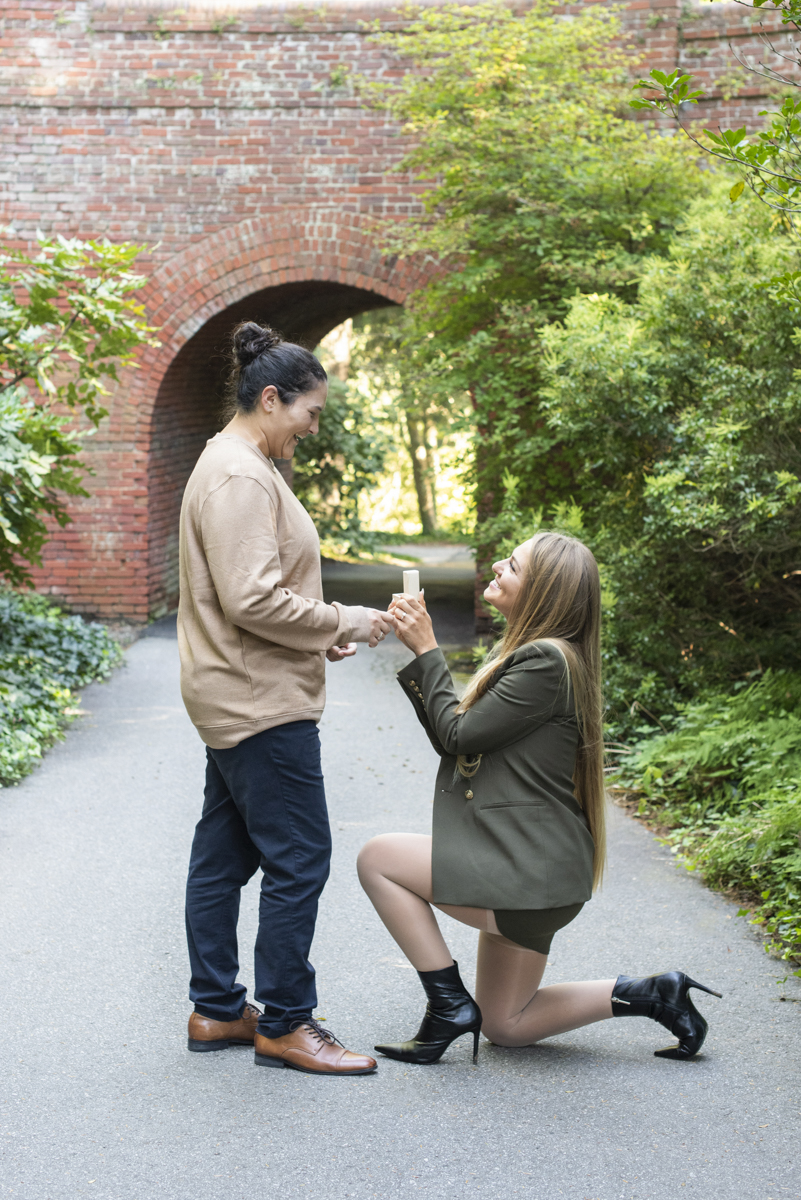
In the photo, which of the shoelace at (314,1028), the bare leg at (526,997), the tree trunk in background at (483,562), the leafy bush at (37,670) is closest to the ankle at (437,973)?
the bare leg at (526,997)

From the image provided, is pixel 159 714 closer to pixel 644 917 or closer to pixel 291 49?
pixel 644 917

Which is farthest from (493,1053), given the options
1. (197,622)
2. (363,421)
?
(363,421)

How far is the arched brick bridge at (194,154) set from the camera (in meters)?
10.6

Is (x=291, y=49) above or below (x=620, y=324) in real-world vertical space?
above

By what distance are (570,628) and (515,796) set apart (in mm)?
484

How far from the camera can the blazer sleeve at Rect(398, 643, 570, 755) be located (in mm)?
2885

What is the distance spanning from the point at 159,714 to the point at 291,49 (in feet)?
22.3

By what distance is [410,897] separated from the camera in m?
3.05

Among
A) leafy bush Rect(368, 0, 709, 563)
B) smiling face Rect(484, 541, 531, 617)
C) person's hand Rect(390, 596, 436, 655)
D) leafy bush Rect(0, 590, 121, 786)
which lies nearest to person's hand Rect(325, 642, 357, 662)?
person's hand Rect(390, 596, 436, 655)

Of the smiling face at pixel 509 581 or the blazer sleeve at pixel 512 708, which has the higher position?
the smiling face at pixel 509 581

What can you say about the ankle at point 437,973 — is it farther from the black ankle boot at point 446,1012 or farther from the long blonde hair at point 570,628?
the long blonde hair at point 570,628

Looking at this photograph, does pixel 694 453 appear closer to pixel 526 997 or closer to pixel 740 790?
pixel 740 790

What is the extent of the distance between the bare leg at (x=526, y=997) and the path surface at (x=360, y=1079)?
0.13m

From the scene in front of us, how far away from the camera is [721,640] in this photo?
6527 millimetres
